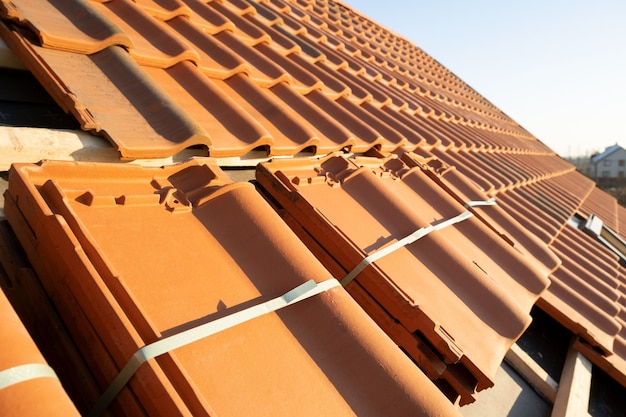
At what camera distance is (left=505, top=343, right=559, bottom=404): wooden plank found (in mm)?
2342

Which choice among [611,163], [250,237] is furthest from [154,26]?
[611,163]

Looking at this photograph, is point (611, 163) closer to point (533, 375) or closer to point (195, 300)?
point (533, 375)

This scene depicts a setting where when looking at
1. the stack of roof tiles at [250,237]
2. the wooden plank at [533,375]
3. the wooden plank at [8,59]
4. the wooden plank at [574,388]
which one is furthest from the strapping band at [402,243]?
the wooden plank at [8,59]

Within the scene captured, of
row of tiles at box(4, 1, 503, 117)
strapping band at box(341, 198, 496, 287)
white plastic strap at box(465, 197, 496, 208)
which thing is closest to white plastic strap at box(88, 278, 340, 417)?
strapping band at box(341, 198, 496, 287)

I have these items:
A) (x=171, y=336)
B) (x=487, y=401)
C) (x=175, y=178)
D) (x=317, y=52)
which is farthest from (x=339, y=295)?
(x=317, y=52)

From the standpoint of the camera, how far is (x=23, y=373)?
2.54ft

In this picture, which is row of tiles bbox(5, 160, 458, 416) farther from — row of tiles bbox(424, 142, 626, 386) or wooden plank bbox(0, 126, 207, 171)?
row of tiles bbox(424, 142, 626, 386)

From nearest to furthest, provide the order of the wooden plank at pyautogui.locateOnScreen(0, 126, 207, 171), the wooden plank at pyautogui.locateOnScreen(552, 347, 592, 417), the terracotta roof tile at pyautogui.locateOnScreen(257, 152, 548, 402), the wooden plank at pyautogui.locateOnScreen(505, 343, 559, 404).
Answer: the wooden plank at pyautogui.locateOnScreen(0, 126, 207, 171), the terracotta roof tile at pyautogui.locateOnScreen(257, 152, 548, 402), the wooden plank at pyautogui.locateOnScreen(552, 347, 592, 417), the wooden plank at pyautogui.locateOnScreen(505, 343, 559, 404)

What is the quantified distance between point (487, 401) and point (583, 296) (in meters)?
1.77

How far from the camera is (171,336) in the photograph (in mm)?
995

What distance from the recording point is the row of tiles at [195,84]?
65.3 inches

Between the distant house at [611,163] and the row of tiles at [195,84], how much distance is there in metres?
61.6

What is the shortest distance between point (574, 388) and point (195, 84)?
232 cm

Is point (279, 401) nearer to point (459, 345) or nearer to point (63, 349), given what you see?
point (63, 349)
